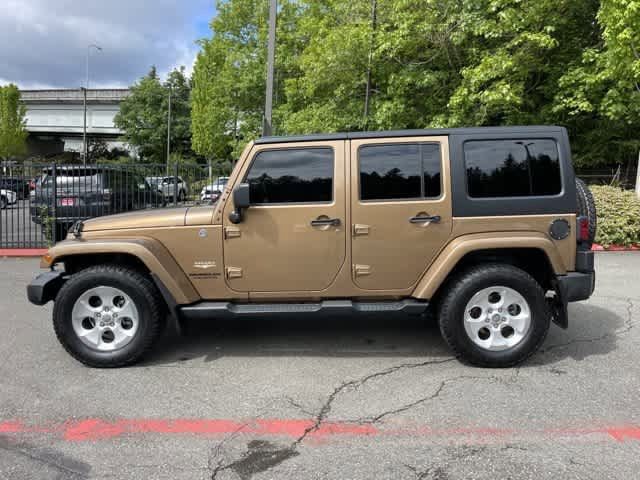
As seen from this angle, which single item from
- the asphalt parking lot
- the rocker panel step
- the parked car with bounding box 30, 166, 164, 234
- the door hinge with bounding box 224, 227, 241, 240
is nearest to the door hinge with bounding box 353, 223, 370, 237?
the rocker panel step

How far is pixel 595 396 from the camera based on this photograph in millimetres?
3457

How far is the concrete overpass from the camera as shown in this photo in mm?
52125

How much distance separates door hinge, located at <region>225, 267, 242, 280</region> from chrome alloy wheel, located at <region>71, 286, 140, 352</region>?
2.67 feet

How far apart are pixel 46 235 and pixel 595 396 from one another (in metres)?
10.5

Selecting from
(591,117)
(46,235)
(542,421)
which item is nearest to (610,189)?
(591,117)

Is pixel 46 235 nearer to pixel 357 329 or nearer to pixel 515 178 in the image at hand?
pixel 357 329

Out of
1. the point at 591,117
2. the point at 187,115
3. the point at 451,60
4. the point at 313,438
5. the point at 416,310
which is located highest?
the point at 187,115

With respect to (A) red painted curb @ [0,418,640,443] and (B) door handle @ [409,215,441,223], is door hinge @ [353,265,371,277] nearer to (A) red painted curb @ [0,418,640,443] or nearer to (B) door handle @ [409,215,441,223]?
(B) door handle @ [409,215,441,223]

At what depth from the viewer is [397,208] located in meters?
3.94

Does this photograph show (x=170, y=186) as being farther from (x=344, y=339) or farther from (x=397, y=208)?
(x=397, y=208)

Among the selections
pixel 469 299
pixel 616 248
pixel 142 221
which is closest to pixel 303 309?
pixel 469 299

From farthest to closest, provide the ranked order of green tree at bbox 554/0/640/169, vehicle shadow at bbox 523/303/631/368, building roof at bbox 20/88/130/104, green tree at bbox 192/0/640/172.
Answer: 1. building roof at bbox 20/88/130/104
2. green tree at bbox 192/0/640/172
3. green tree at bbox 554/0/640/169
4. vehicle shadow at bbox 523/303/631/368

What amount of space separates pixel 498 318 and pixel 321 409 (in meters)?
1.67

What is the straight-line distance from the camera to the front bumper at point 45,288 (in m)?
4.02
